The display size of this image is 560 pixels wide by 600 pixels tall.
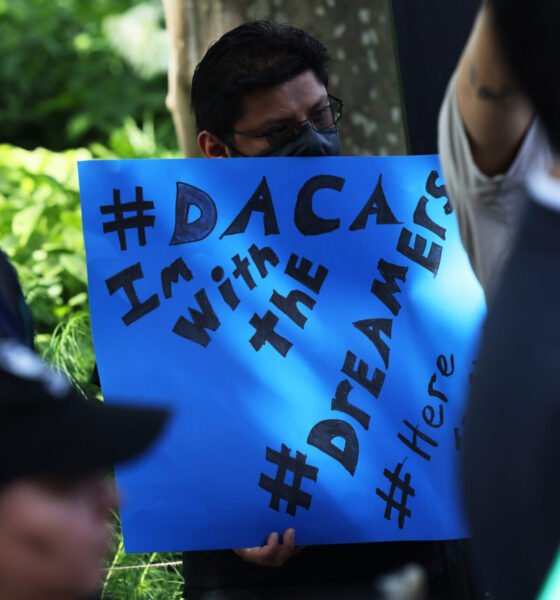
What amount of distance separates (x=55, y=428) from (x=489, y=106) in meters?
0.75

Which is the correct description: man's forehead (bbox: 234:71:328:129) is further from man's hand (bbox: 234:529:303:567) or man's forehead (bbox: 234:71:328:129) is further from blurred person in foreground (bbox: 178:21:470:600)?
man's hand (bbox: 234:529:303:567)

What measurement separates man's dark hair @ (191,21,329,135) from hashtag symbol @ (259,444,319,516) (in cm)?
78

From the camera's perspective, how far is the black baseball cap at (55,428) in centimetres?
129

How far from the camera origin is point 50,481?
1.31 meters

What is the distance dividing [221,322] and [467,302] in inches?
21.8

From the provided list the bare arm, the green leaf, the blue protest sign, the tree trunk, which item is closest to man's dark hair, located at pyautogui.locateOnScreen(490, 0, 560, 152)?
the bare arm

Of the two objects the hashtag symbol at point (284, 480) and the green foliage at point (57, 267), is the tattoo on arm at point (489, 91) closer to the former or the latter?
the hashtag symbol at point (284, 480)

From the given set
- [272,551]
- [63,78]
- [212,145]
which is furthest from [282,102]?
[63,78]

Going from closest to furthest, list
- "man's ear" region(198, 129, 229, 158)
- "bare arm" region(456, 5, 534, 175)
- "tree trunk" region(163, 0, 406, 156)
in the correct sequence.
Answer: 1. "bare arm" region(456, 5, 534, 175)
2. "man's ear" region(198, 129, 229, 158)
3. "tree trunk" region(163, 0, 406, 156)

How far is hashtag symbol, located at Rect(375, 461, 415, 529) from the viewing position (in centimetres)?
→ 264

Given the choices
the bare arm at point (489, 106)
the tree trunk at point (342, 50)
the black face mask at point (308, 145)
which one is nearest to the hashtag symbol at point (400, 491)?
the black face mask at point (308, 145)

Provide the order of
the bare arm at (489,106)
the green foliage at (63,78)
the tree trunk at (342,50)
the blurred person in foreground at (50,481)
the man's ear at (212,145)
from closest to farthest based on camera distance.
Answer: the blurred person in foreground at (50,481)
the bare arm at (489,106)
the man's ear at (212,145)
the tree trunk at (342,50)
the green foliage at (63,78)

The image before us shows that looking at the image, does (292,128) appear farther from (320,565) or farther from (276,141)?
(320,565)

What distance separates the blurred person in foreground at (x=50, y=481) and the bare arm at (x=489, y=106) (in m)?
0.67
